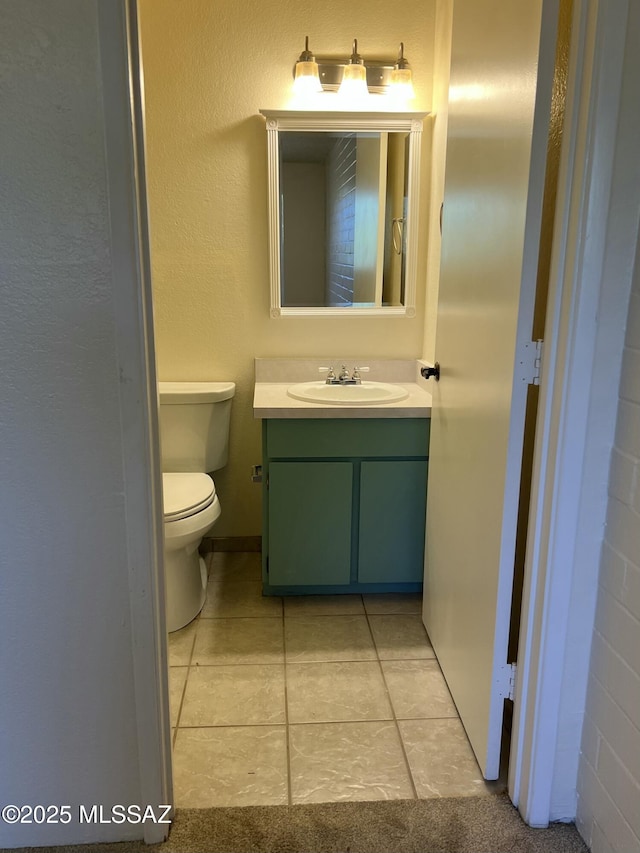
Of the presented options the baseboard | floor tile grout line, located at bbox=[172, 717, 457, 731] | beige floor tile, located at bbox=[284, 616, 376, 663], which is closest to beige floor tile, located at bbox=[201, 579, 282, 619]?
beige floor tile, located at bbox=[284, 616, 376, 663]

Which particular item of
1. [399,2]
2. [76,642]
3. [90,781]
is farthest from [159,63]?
[90,781]

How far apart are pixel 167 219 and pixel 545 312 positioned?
5.79ft

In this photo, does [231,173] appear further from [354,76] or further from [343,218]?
[354,76]

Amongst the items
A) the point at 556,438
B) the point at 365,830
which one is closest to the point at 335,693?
the point at 365,830

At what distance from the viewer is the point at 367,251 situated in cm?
269

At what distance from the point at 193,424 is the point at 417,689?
1290mm

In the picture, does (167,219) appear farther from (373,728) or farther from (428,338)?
(373,728)

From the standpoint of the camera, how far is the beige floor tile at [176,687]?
6.22 feet

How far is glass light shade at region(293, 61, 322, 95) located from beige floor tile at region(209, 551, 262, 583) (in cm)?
194

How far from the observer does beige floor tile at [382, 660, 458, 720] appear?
1907 mm

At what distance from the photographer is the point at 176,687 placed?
79.0 inches

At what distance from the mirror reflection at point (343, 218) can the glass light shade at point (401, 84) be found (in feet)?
0.45

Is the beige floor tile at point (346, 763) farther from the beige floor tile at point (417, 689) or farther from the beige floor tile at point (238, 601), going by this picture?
the beige floor tile at point (238, 601)

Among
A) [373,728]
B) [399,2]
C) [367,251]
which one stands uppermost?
[399,2]
